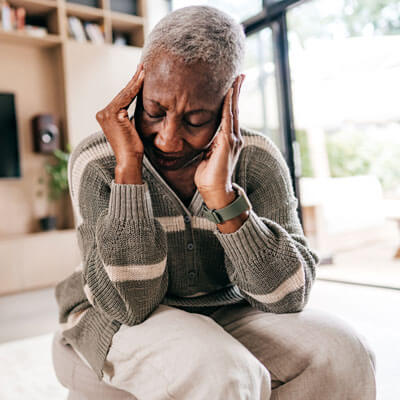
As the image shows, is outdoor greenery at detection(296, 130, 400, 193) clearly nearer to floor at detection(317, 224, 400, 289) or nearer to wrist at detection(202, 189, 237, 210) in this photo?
floor at detection(317, 224, 400, 289)

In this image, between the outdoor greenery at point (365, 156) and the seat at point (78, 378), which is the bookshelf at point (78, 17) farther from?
the seat at point (78, 378)

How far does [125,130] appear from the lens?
0.90 metres

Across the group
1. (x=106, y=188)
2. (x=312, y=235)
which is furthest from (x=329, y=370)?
(x=312, y=235)

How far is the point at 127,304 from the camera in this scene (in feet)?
2.84

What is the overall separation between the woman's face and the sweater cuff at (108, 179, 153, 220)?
11 cm

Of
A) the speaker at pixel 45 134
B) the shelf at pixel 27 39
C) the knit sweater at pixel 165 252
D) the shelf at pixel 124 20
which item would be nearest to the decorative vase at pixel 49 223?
the speaker at pixel 45 134

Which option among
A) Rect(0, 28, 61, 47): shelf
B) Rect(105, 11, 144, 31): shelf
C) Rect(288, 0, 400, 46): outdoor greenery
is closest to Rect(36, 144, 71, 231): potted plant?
Rect(0, 28, 61, 47): shelf

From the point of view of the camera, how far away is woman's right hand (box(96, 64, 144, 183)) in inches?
35.2

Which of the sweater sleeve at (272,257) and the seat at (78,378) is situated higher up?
the sweater sleeve at (272,257)

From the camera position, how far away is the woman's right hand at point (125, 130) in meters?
0.90

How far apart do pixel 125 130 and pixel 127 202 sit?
0.48ft

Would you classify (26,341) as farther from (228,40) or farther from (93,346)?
(228,40)

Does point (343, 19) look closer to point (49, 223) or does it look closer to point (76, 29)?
point (76, 29)

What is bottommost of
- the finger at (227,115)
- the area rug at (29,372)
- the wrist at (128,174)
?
the area rug at (29,372)
